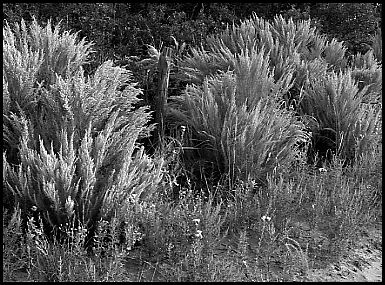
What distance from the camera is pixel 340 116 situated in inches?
212

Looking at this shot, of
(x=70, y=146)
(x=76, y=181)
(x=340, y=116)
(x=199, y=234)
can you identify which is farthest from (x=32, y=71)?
(x=340, y=116)

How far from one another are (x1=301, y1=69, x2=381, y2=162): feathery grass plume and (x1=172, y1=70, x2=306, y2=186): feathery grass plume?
1.44 feet

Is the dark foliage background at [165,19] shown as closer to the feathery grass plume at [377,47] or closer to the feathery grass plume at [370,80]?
the feathery grass plume at [377,47]

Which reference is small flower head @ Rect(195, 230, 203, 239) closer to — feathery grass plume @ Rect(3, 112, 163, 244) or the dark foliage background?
feathery grass plume @ Rect(3, 112, 163, 244)

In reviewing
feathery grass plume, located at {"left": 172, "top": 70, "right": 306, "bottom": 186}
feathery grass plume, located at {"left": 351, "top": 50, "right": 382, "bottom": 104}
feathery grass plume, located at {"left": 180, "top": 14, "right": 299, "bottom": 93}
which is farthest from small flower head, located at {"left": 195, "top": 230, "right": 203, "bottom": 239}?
feathery grass plume, located at {"left": 351, "top": 50, "right": 382, "bottom": 104}

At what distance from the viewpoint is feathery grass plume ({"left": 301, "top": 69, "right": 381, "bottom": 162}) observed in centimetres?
520

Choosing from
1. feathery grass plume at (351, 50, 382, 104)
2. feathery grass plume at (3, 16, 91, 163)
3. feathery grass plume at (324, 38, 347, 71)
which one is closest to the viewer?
feathery grass plume at (3, 16, 91, 163)

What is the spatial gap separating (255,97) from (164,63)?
2.99 feet

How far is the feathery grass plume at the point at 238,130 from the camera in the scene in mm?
4512

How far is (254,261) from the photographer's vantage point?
3.59 m

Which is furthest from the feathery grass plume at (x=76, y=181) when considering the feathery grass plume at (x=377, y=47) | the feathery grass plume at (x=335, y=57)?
the feathery grass plume at (x=377, y=47)

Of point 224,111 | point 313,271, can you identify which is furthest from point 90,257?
point 224,111

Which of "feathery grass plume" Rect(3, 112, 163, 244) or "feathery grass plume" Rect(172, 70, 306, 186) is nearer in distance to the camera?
"feathery grass plume" Rect(3, 112, 163, 244)

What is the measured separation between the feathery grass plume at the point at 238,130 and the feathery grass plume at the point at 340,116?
440mm
